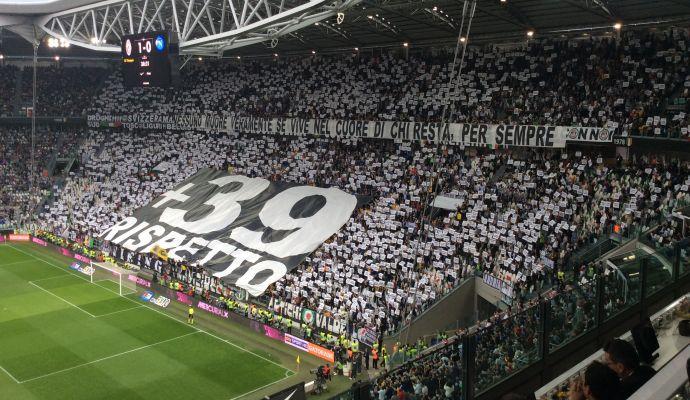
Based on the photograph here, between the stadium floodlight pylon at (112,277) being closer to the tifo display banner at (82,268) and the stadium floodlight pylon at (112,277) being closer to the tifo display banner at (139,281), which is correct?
the tifo display banner at (82,268)

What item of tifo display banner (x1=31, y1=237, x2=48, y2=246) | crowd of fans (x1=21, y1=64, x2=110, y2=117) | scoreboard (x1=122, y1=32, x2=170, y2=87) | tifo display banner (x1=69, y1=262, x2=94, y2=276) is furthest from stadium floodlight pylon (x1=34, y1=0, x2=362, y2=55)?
crowd of fans (x1=21, y1=64, x2=110, y2=117)

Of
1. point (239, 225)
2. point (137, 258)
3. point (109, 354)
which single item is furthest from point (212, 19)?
point (109, 354)

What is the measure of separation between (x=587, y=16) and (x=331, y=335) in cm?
1780

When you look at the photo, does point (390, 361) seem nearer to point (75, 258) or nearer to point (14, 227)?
point (75, 258)

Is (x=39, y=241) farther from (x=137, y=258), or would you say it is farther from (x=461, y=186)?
(x=461, y=186)

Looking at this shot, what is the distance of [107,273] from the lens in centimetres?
3703

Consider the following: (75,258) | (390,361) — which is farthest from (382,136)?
(75,258)

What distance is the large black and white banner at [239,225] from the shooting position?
103 ft

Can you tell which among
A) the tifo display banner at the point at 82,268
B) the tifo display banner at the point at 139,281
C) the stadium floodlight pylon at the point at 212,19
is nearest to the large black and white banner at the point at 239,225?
the tifo display banner at the point at 139,281

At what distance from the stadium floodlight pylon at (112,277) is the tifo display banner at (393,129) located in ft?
43.0

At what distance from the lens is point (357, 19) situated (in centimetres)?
3194

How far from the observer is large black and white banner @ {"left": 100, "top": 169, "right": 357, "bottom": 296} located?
103ft

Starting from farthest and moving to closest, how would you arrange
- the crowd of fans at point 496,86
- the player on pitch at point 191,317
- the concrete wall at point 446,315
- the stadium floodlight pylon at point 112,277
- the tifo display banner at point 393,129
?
the stadium floodlight pylon at point 112,277 → the player on pitch at point 191,317 → the tifo display banner at point 393,129 → the crowd of fans at point 496,86 → the concrete wall at point 446,315

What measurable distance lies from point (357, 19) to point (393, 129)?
6.10 meters
